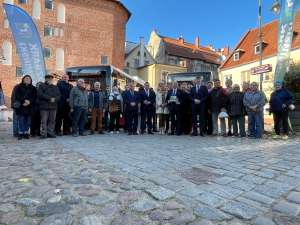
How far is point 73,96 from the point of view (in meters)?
10.2

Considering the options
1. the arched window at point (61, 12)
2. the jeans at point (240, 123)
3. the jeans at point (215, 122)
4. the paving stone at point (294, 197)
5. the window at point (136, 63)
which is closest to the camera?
the paving stone at point (294, 197)

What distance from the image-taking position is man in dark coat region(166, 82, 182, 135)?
11.1 metres

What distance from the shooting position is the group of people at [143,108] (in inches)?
374

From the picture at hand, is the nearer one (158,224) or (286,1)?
(158,224)

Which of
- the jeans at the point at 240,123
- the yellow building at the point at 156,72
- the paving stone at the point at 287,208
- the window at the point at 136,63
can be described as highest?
the window at the point at 136,63

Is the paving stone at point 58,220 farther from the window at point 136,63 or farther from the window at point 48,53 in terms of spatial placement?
the window at point 136,63

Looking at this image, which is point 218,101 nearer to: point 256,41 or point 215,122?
point 215,122

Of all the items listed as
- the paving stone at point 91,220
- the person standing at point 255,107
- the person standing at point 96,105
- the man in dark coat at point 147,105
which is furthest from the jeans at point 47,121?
the paving stone at point 91,220

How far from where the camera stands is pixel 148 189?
379 cm

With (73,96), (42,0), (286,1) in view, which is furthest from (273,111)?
(42,0)

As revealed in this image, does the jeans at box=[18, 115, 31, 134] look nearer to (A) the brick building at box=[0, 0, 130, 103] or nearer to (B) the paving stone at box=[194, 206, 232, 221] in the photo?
(B) the paving stone at box=[194, 206, 232, 221]

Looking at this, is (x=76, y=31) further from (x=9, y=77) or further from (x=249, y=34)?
(x=249, y=34)

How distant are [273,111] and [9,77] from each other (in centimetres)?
3216

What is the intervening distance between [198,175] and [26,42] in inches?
379
